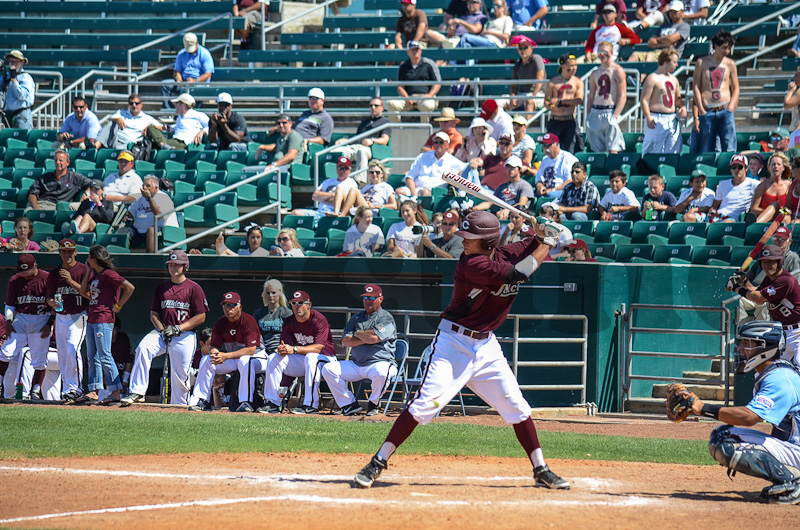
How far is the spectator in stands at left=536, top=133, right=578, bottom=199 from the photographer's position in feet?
44.2

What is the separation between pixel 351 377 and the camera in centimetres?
1112

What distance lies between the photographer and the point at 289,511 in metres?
5.66

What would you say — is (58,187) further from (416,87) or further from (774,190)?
(774,190)

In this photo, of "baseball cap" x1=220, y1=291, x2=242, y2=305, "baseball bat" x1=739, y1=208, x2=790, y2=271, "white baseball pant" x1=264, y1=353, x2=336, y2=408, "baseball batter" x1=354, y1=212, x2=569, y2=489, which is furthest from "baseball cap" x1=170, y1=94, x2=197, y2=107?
"baseball batter" x1=354, y1=212, x2=569, y2=489

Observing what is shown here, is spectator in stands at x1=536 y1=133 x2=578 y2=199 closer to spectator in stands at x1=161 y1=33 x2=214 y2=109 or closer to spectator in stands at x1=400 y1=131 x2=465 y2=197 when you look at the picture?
spectator in stands at x1=400 y1=131 x2=465 y2=197

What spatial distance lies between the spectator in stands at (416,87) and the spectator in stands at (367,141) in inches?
19.7

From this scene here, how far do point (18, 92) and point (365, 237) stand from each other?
8925 millimetres

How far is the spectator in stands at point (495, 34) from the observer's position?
742 inches

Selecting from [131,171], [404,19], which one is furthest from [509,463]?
[404,19]

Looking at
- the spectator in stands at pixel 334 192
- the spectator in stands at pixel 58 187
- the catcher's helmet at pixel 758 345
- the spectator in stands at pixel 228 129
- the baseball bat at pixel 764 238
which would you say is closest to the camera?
the catcher's helmet at pixel 758 345

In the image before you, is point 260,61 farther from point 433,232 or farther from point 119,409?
point 119,409

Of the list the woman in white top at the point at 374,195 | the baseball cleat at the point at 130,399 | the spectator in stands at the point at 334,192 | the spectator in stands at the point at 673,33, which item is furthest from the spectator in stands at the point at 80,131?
the spectator in stands at the point at 673,33

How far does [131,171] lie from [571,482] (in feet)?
33.8

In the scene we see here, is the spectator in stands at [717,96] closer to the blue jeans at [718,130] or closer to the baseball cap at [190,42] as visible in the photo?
the blue jeans at [718,130]
